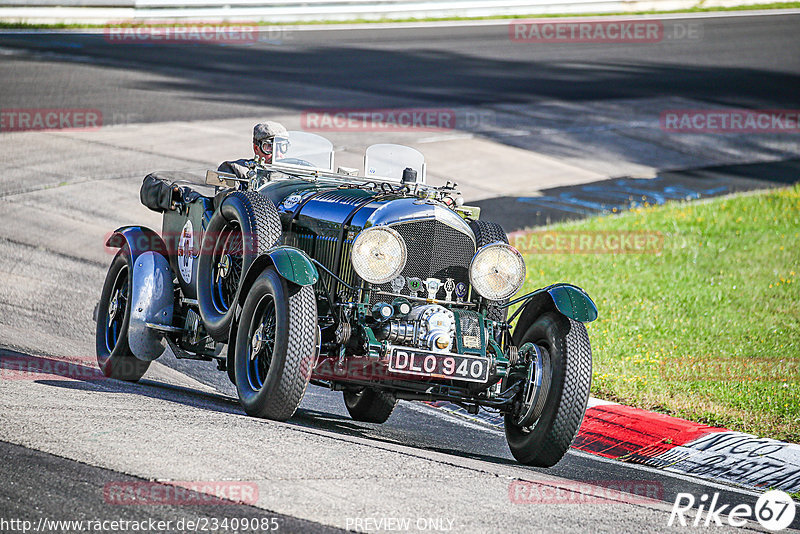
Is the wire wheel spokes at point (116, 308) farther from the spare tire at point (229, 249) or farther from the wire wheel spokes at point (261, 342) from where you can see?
the wire wheel spokes at point (261, 342)

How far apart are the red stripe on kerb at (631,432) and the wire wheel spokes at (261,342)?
2.67 metres

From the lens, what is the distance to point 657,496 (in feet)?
21.6

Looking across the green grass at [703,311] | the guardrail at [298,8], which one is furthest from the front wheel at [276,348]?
the guardrail at [298,8]

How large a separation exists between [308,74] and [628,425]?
1805 centimetres

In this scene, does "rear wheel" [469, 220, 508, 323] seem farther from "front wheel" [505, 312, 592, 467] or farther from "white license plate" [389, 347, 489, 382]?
"white license plate" [389, 347, 489, 382]

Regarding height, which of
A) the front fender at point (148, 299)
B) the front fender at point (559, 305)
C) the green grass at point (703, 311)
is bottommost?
the green grass at point (703, 311)

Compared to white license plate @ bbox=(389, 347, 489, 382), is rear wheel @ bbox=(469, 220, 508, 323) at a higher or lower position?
higher

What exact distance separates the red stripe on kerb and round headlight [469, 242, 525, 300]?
1699 millimetres

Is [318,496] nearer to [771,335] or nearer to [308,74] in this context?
[771,335]

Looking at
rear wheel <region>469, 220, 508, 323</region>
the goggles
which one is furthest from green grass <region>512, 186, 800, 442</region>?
the goggles

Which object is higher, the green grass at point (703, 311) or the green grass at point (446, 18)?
the green grass at point (446, 18)

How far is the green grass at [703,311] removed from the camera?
30.2 feet

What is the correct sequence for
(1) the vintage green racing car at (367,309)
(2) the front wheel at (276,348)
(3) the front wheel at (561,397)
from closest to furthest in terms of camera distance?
1. (2) the front wheel at (276,348)
2. (1) the vintage green racing car at (367,309)
3. (3) the front wheel at (561,397)

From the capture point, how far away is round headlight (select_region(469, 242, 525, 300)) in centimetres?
730
